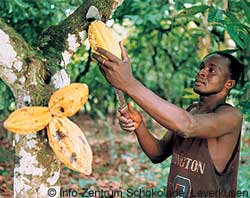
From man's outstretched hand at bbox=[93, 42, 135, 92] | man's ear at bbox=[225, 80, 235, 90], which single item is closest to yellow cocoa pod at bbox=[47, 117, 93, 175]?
man's outstretched hand at bbox=[93, 42, 135, 92]

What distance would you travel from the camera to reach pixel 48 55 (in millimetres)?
1359

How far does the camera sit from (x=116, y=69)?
120cm

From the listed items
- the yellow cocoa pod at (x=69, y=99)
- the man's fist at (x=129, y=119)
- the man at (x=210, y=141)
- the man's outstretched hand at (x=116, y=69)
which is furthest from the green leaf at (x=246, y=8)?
the yellow cocoa pod at (x=69, y=99)

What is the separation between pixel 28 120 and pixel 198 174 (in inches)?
24.0

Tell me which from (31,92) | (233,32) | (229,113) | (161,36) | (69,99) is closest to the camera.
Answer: (69,99)

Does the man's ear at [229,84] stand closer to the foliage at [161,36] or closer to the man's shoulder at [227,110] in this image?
the man's shoulder at [227,110]

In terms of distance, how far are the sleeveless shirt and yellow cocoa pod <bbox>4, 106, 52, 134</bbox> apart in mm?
549

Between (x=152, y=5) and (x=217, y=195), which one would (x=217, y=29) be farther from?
(x=217, y=195)

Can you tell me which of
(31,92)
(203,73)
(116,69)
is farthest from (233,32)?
(31,92)

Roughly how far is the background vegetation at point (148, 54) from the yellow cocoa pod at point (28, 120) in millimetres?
386

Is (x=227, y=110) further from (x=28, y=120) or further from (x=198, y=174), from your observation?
(x=28, y=120)

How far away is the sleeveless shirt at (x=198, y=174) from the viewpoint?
151 cm

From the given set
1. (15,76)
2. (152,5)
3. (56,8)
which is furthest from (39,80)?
(152,5)

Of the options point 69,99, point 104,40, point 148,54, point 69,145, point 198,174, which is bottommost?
point 198,174
